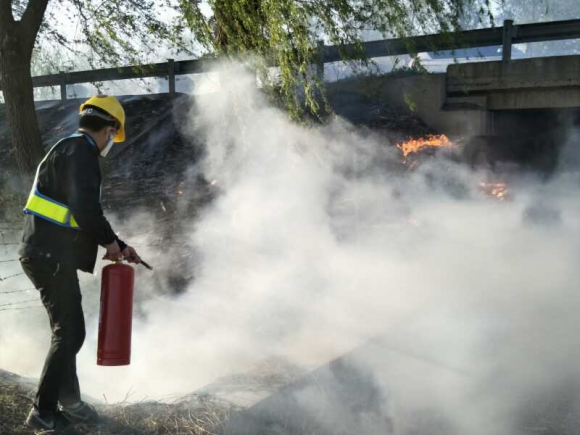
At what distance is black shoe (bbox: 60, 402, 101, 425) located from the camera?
3.82 m

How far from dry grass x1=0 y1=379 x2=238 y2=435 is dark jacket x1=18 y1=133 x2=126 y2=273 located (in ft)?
3.25

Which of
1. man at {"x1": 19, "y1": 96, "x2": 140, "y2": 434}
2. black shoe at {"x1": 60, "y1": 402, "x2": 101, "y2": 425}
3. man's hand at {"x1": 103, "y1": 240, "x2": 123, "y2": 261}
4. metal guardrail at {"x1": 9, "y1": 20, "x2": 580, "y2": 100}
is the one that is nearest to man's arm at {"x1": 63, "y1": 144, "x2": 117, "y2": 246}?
man at {"x1": 19, "y1": 96, "x2": 140, "y2": 434}

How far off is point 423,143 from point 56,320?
6707mm

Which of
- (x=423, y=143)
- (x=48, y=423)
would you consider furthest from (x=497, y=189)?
(x=48, y=423)

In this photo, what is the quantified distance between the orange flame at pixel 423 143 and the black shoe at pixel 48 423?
21.7 feet

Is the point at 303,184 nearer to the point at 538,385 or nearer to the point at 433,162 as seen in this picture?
the point at 433,162

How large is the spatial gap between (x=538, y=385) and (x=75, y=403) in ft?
10.9

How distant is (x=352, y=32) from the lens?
260 inches

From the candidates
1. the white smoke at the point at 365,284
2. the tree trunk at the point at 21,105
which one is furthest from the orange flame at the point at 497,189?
the tree trunk at the point at 21,105

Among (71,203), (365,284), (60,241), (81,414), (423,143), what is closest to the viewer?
(71,203)

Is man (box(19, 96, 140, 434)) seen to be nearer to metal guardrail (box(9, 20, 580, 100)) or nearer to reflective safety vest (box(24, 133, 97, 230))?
reflective safety vest (box(24, 133, 97, 230))

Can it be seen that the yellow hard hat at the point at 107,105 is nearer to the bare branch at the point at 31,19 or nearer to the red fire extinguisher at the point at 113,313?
the red fire extinguisher at the point at 113,313

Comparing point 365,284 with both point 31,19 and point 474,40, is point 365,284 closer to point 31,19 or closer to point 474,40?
point 474,40

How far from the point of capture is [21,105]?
27.1ft
